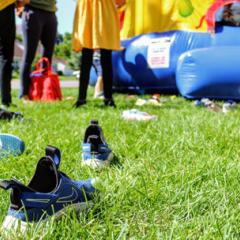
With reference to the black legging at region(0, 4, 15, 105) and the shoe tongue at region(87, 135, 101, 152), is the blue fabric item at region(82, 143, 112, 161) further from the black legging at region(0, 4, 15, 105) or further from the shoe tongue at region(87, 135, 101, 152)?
the black legging at region(0, 4, 15, 105)

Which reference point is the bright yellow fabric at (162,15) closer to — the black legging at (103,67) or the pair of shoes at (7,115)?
the black legging at (103,67)

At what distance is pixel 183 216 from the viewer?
3.95 ft

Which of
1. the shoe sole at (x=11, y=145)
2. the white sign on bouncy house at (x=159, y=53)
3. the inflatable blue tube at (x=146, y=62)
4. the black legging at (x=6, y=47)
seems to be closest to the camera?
the shoe sole at (x=11, y=145)

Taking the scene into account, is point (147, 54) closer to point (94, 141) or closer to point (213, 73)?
point (213, 73)

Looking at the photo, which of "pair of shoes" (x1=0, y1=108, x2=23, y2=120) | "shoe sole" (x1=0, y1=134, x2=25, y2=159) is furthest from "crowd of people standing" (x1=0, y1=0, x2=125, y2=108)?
"shoe sole" (x1=0, y1=134, x2=25, y2=159)

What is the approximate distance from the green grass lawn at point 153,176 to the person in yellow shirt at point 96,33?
3.77 feet

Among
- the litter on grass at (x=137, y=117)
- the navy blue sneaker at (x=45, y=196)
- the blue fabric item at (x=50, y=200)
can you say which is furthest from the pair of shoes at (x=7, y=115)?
the blue fabric item at (x=50, y=200)

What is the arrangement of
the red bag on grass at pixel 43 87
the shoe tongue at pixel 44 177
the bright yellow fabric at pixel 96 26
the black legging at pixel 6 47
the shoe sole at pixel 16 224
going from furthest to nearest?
the red bag on grass at pixel 43 87, the bright yellow fabric at pixel 96 26, the black legging at pixel 6 47, the shoe tongue at pixel 44 177, the shoe sole at pixel 16 224

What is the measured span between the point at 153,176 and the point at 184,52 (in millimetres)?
3560

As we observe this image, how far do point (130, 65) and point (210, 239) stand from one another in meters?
4.53

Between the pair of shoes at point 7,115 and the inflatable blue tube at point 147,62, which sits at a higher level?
the inflatable blue tube at point 147,62

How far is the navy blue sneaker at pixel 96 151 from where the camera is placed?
1.68 metres

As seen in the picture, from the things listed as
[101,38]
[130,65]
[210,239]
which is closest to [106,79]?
[101,38]

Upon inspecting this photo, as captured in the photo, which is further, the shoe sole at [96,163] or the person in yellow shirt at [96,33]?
the person in yellow shirt at [96,33]
